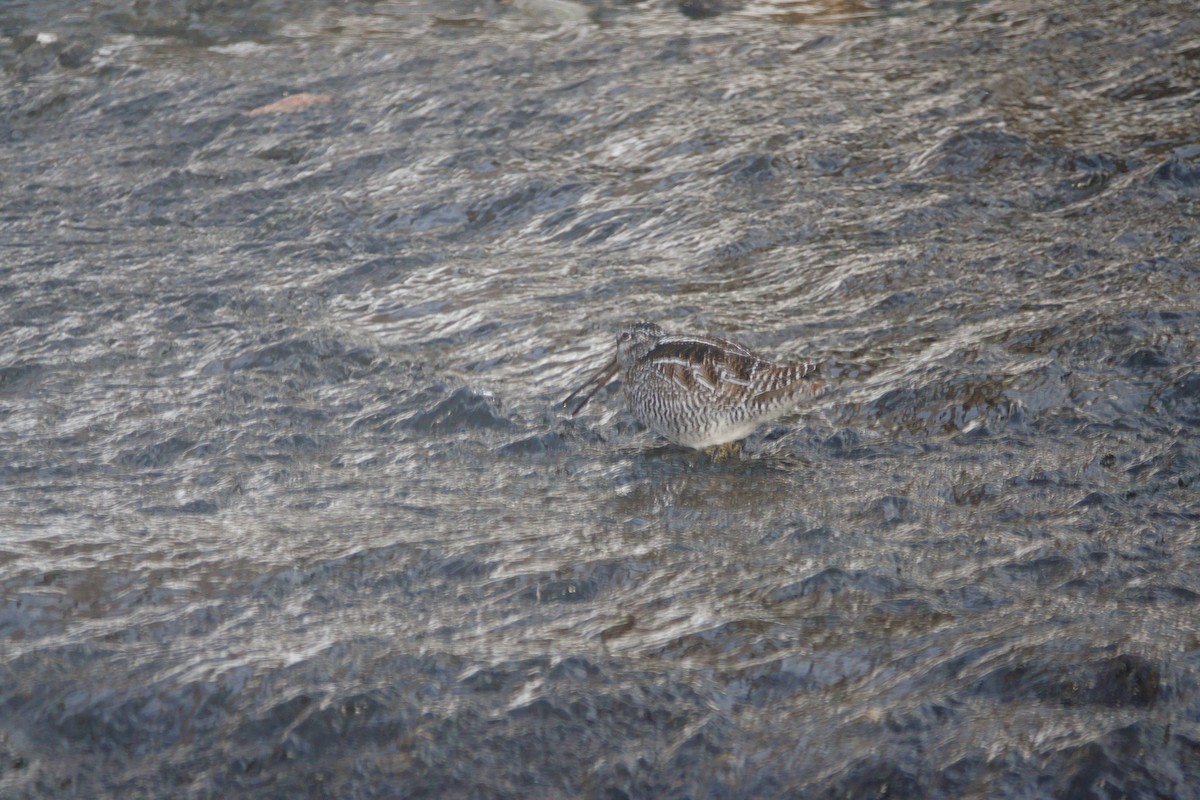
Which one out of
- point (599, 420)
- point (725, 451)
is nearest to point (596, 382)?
point (599, 420)

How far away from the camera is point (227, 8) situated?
13.8 m

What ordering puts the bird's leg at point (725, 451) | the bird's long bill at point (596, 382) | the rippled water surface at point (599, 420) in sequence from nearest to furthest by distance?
the rippled water surface at point (599, 420) < the bird's leg at point (725, 451) < the bird's long bill at point (596, 382)

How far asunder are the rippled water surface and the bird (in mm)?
239

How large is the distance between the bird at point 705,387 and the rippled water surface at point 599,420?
239mm

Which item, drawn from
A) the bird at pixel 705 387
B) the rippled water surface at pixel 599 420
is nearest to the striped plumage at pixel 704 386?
the bird at pixel 705 387

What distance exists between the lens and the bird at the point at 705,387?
6336mm

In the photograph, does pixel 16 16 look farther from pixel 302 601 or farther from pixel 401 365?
pixel 302 601

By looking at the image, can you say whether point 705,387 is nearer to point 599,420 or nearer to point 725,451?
point 725,451

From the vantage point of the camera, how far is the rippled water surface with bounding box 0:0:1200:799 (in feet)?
15.1

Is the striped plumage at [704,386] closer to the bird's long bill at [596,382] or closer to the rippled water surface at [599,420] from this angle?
the bird's long bill at [596,382]

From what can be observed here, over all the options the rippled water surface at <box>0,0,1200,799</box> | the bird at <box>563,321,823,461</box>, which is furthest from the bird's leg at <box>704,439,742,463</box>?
the rippled water surface at <box>0,0,1200,799</box>

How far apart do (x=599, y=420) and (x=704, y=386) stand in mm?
866

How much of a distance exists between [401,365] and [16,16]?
8.78 metres

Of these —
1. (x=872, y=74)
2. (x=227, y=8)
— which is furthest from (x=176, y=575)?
(x=227, y=8)
